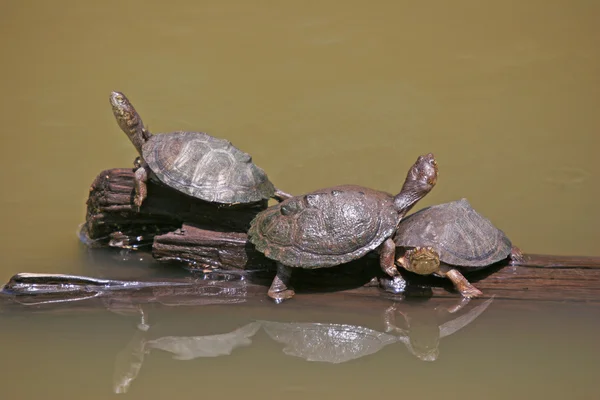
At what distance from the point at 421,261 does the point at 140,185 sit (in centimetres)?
233

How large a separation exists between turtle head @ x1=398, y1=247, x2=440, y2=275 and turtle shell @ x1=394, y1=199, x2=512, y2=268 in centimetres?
10

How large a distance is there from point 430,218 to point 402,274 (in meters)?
0.46

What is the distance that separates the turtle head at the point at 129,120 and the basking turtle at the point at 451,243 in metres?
2.48

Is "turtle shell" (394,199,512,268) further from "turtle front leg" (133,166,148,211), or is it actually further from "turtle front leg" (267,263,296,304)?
"turtle front leg" (133,166,148,211)

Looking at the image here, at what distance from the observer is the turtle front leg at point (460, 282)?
421 cm

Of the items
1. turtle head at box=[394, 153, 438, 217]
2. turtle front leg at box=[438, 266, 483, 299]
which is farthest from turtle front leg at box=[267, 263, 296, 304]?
turtle front leg at box=[438, 266, 483, 299]

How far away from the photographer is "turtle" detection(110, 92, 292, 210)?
15.4ft


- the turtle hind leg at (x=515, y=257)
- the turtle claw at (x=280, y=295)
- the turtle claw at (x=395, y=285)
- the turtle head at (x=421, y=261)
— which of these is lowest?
the turtle claw at (x=280, y=295)

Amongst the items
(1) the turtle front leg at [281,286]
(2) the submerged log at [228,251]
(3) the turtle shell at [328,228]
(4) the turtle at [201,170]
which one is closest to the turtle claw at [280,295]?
(1) the turtle front leg at [281,286]

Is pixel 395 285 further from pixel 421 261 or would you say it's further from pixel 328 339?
pixel 328 339

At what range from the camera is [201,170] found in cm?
475

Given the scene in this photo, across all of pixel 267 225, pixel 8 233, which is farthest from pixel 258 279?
pixel 8 233

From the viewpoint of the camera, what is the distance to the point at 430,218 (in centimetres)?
429

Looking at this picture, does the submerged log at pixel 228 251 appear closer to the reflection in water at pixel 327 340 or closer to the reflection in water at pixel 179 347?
the reflection in water at pixel 327 340
